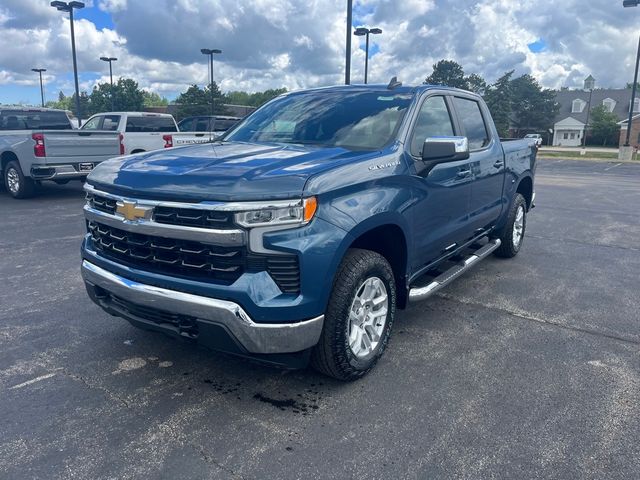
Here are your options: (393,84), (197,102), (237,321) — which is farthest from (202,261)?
(197,102)

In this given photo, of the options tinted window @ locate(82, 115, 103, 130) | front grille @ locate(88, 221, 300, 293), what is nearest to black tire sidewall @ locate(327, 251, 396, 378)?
front grille @ locate(88, 221, 300, 293)

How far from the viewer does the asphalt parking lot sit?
8.45 feet

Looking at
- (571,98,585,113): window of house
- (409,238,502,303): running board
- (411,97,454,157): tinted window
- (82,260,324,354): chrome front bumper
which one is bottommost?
(409,238,502,303): running board

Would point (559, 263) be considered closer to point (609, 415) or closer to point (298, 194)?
point (609, 415)

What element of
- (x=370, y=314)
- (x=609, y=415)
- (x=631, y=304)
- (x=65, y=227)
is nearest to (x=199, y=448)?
(x=370, y=314)

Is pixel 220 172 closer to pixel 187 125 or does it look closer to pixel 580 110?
pixel 187 125

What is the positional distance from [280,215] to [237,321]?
60cm

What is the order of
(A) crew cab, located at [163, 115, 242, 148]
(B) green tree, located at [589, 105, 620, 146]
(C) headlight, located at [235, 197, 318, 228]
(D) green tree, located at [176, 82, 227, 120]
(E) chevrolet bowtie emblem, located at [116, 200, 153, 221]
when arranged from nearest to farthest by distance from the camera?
1. (C) headlight, located at [235, 197, 318, 228]
2. (E) chevrolet bowtie emblem, located at [116, 200, 153, 221]
3. (A) crew cab, located at [163, 115, 242, 148]
4. (D) green tree, located at [176, 82, 227, 120]
5. (B) green tree, located at [589, 105, 620, 146]

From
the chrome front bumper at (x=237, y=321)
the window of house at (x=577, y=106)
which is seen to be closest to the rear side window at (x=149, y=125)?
the chrome front bumper at (x=237, y=321)

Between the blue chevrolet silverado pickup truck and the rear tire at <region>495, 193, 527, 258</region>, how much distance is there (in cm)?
209

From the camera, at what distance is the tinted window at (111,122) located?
13367 mm

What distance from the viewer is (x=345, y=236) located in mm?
2967

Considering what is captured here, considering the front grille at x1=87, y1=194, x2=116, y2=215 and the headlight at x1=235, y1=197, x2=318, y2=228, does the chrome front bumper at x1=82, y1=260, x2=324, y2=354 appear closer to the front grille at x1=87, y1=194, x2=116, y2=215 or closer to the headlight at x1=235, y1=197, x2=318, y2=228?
the headlight at x1=235, y1=197, x2=318, y2=228

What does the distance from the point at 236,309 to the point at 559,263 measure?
202 inches
